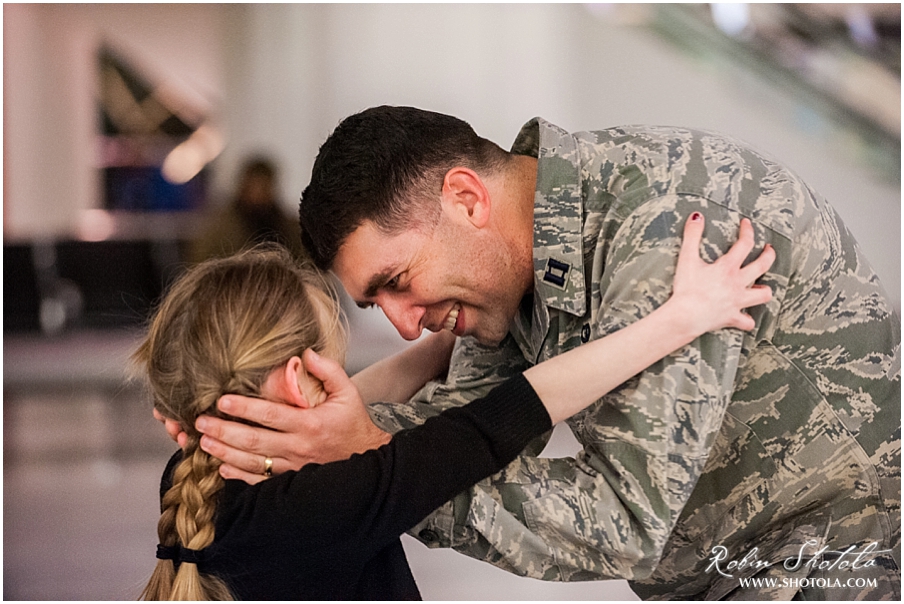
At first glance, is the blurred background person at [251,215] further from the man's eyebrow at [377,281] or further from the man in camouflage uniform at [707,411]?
the man in camouflage uniform at [707,411]

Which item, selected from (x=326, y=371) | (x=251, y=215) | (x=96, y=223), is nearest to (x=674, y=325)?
(x=326, y=371)

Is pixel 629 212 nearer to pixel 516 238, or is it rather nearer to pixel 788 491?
pixel 516 238

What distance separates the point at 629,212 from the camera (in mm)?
1469

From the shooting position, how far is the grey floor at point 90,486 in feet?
9.61

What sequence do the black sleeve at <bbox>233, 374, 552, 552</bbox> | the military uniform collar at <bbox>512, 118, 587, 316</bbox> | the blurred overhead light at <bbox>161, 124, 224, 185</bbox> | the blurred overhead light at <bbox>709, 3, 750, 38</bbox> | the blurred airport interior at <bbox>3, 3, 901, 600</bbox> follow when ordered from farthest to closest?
the blurred overhead light at <bbox>161, 124, 224, 185</bbox>
the blurred overhead light at <bbox>709, 3, 750, 38</bbox>
the blurred airport interior at <bbox>3, 3, 901, 600</bbox>
the military uniform collar at <bbox>512, 118, 587, 316</bbox>
the black sleeve at <bbox>233, 374, 552, 552</bbox>

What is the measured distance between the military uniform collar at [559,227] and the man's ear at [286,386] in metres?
0.48

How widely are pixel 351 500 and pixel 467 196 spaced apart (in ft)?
2.01

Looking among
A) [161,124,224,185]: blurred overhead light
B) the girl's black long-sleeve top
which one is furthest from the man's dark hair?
[161,124,224,185]: blurred overhead light

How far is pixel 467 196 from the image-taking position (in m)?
1.62

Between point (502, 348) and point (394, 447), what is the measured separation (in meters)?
0.56

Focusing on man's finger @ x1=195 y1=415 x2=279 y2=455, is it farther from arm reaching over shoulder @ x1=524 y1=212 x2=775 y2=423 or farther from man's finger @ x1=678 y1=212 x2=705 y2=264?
man's finger @ x1=678 y1=212 x2=705 y2=264

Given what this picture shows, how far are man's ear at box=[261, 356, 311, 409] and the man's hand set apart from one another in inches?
0.6

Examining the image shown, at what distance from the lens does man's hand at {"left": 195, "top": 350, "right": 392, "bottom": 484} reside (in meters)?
1.34

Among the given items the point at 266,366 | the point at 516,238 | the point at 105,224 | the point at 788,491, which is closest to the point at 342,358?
the point at 266,366
